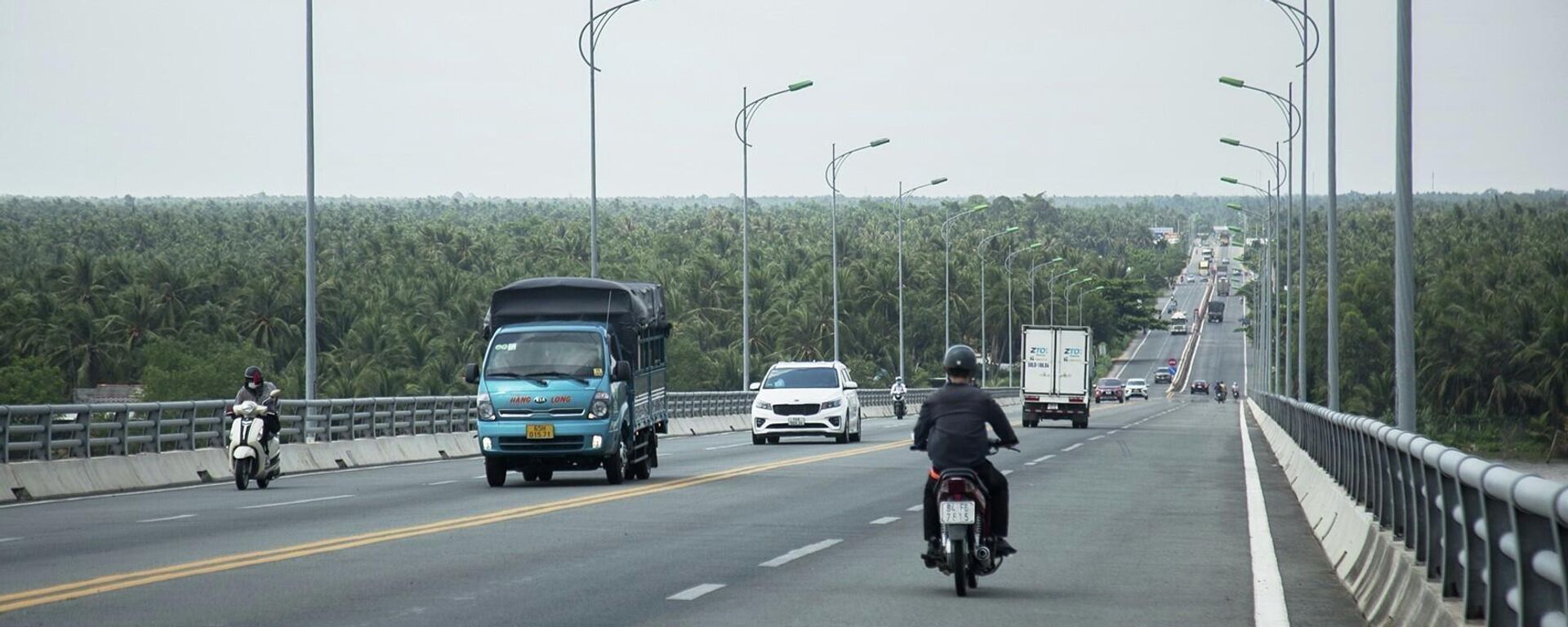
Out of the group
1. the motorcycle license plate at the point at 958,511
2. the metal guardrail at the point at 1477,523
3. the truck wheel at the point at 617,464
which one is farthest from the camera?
the truck wheel at the point at 617,464

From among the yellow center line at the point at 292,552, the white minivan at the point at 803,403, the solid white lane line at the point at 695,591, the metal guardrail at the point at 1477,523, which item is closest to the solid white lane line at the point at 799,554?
the solid white lane line at the point at 695,591

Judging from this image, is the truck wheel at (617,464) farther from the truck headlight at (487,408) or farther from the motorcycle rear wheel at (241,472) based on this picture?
the motorcycle rear wheel at (241,472)

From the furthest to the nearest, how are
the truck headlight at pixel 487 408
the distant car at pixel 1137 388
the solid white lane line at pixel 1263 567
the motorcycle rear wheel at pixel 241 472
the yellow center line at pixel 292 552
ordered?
the distant car at pixel 1137 388 < the motorcycle rear wheel at pixel 241 472 < the truck headlight at pixel 487 408 < the yellow center line at pixel 292 552 < the solid white lane line at pixel 1263 567

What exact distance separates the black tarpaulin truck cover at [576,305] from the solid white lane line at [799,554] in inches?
424

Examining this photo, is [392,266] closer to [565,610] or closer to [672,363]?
[672,363]

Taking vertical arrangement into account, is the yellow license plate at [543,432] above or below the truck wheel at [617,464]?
above

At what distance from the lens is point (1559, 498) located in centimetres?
595

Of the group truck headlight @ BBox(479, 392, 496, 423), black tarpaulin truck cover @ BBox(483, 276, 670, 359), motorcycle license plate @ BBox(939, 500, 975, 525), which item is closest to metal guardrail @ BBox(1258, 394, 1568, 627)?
motorcycle license plate @ BBox(939, 500, 975, 525)

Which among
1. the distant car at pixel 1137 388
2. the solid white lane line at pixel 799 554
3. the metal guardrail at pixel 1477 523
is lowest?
the distant car at pixel 1137 388

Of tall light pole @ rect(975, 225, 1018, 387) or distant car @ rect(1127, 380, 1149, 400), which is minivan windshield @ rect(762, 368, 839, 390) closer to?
tall light pole @ rect(975, 225, 1018, 387)

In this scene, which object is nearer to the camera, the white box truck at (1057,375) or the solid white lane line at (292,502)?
the solid white lane line at (292,502)

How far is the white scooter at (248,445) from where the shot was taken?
24188mm

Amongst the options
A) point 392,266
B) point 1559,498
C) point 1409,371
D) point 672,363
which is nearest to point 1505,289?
point 672,363

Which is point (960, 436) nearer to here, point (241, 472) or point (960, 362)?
point (960, 362)
